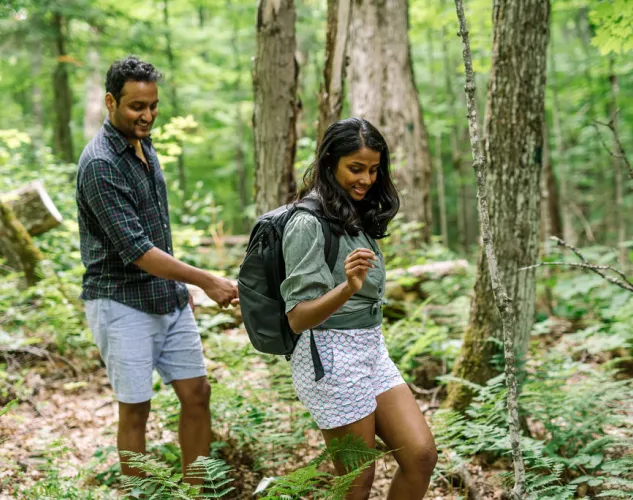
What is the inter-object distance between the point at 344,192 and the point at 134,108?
1.42 metres

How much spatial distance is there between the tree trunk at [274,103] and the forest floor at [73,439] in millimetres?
2115

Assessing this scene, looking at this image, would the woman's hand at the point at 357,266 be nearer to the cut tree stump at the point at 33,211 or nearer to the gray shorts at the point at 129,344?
the gray shorts at the point at 129,344

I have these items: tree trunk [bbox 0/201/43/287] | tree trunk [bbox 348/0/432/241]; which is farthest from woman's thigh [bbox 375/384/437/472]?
tree trunk [bbox 348/0/432/241]

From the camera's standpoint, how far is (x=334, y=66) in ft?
15.8

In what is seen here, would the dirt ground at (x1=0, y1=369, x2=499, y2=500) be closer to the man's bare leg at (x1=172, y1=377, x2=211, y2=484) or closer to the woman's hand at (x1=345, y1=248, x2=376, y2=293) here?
the man's bare leg at (x1=172, y1=377, x2=211, y2=484)

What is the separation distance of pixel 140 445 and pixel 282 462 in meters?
1.08

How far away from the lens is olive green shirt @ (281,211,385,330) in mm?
2389

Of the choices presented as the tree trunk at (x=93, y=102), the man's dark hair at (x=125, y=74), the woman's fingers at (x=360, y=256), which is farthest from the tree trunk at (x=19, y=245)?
the tree trunk at (x=93, y=102)

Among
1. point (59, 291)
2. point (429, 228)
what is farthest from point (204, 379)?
point (429, 228)

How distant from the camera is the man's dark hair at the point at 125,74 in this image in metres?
3.16

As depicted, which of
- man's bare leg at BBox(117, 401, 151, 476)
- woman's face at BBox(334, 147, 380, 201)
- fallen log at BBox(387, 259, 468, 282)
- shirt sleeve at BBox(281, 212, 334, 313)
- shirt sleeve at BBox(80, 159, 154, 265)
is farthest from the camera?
fallen log at BBox(387, 259, 468, 282)

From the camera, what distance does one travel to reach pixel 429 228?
962 centimetres

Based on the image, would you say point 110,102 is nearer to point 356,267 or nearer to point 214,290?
point 214,290

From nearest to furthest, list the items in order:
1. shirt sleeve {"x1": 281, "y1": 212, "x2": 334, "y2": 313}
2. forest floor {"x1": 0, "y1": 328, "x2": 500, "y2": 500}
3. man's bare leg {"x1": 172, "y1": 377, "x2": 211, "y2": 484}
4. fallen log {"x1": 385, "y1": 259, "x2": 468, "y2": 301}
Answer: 1. shirt sleeve {"x1": 281, "y1": 212, "x2": 334, "y2": 313}
2. man's bare leg {"x1": 172, "y1": 377, "x2": 211, "y2": 484}
3. forest floor {"x1": 0, "y1": 328, "x2": 500, "y2": 500}
4. fallen log {"x1": 385, "y1": 259, "x2": 468, "y2": 301}
